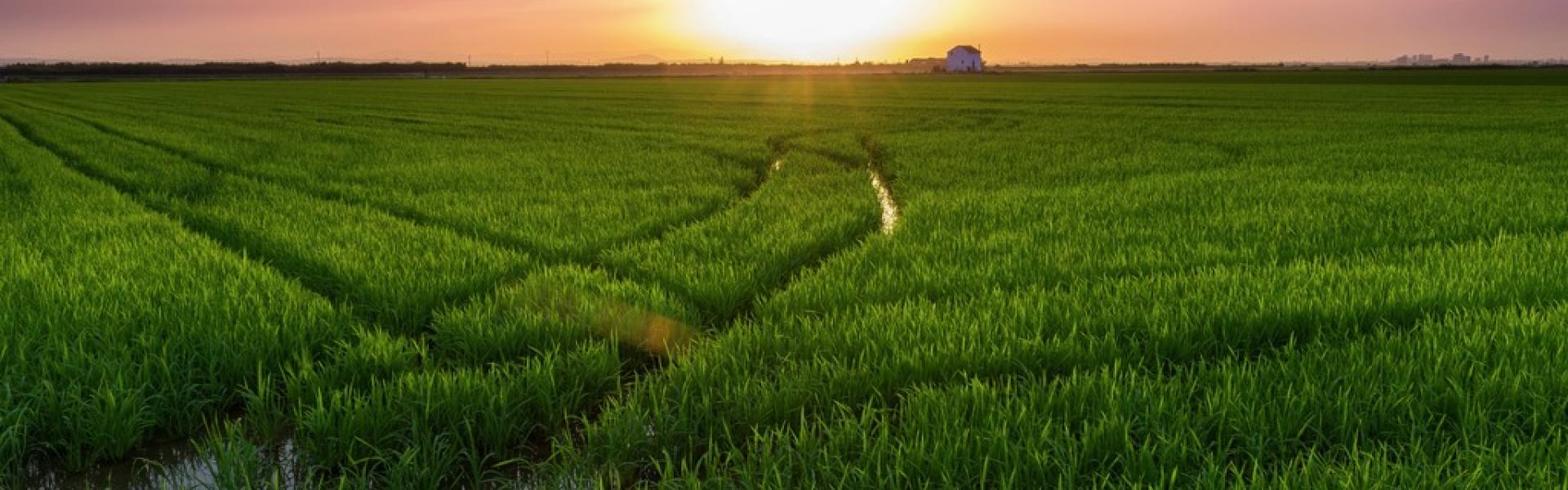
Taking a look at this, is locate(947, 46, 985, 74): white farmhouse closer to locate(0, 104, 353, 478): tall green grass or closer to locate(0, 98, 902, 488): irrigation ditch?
locate(0, 98, 902, 488): irrigation ditch

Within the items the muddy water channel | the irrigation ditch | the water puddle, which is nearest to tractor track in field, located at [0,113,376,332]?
the irrigation ditch

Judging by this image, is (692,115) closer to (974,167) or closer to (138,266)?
(974,167)

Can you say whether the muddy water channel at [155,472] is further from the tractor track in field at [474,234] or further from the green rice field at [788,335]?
the tractor track in field at [474,234]

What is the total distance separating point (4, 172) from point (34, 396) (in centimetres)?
1099

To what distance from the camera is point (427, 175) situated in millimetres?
10984

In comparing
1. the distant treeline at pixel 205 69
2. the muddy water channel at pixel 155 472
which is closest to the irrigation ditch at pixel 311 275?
the muddy water channel at pixel 155 472

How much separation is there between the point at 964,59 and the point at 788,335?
146 metres

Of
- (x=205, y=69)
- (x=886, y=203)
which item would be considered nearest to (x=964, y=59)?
(x=205, y=69)

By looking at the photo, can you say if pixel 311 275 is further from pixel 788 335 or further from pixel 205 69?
pixel 205 69

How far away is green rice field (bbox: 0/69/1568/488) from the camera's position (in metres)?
2.74

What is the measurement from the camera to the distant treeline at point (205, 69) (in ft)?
351

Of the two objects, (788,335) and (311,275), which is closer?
(788,335)

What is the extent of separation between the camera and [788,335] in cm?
407

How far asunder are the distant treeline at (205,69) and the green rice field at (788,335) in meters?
123
